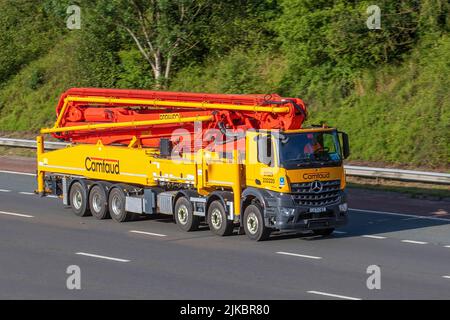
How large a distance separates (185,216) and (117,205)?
2429 mm

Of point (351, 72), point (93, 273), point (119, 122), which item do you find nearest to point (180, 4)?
point (351, 72)

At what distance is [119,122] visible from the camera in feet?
81.0

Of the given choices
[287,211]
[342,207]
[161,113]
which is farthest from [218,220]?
[161,113]

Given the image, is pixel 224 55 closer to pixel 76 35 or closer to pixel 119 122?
pixel 76 35

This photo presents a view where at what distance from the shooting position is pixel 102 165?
2486 centimetres

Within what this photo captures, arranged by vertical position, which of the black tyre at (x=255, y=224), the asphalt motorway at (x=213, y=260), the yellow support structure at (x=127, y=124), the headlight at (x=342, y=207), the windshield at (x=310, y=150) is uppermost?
the yellow support structure at (x=127, y=124)

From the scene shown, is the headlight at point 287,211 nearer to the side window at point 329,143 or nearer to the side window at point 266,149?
the side window at point 266,149

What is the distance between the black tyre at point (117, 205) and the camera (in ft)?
79.0

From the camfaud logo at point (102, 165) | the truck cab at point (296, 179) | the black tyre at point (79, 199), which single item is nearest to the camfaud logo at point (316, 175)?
the truck cab at point (296, 179)

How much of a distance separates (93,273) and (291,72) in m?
20.2

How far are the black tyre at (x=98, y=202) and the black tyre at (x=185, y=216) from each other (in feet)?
8.08

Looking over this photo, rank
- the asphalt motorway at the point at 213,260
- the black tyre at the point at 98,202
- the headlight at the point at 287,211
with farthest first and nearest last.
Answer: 1. the black tyre at the point at 98,202
2. the headlight at the point at 287,211
3. the asphalt motorway at the point at 213,260

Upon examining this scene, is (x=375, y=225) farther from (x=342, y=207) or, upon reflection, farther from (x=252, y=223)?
(x=252, y=223)

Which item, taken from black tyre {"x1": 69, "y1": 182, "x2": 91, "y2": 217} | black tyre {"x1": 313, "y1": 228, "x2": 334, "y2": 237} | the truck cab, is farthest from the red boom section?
black tyre {"x1": 313, "y1": 228, "x2": 334, "y2": 237}
